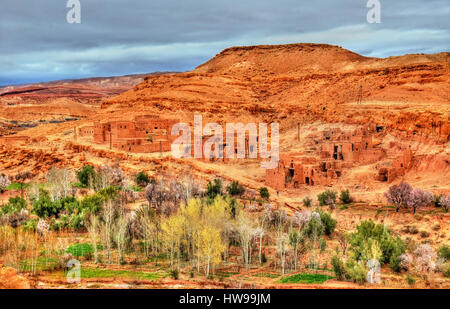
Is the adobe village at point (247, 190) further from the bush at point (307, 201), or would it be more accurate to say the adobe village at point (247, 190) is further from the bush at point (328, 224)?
the bush at point (307, 201)

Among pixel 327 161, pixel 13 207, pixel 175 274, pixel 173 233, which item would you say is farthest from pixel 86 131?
pixel 175 274

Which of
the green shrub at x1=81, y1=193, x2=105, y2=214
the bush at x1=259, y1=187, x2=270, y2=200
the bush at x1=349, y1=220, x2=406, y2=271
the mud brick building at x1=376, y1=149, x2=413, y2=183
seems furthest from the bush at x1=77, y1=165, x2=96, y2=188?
the bush at x1=349, y1=220, x2=406, y2=271

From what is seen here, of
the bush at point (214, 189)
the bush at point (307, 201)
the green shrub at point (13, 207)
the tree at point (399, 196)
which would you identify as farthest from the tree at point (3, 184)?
the tree at point (399, 196)

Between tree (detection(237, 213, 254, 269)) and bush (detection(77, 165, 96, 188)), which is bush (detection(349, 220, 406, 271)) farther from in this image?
bush (detection(77, 165, 96, 188))

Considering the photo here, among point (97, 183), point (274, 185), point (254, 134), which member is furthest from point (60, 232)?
point (254, 134)
